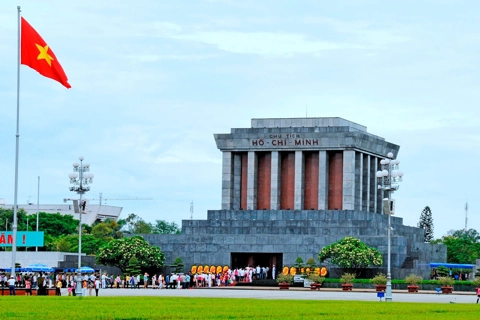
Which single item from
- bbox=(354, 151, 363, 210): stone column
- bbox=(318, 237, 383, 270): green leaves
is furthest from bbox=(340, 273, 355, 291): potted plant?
bbox=(354, 151, 363, 210): stone column

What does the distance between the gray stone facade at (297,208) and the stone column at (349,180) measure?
0.08 metres

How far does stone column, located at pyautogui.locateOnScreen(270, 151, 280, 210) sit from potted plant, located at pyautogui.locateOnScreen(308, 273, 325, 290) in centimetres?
1515

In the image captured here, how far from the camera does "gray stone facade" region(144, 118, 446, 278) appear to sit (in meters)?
84.6

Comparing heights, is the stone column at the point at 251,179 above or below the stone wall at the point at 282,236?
above

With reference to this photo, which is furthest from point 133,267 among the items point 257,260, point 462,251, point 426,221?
point 426,221

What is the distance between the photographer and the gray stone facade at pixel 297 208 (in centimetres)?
8462

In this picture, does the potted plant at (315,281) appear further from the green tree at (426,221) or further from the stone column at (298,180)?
the green tree at (426,221)

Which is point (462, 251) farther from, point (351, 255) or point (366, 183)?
point (351, 255)

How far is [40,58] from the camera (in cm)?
5012

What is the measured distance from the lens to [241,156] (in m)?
93.8

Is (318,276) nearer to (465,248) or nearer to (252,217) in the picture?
(252,217)

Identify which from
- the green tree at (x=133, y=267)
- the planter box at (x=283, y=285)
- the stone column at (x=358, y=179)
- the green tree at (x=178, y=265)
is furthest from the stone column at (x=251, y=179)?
the planter box at (x=283, y=285)

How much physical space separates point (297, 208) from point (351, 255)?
12.3m

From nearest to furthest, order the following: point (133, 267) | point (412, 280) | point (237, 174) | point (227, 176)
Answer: point (412, 280), point (133, 267), point (227, 176), point (237, 174)
